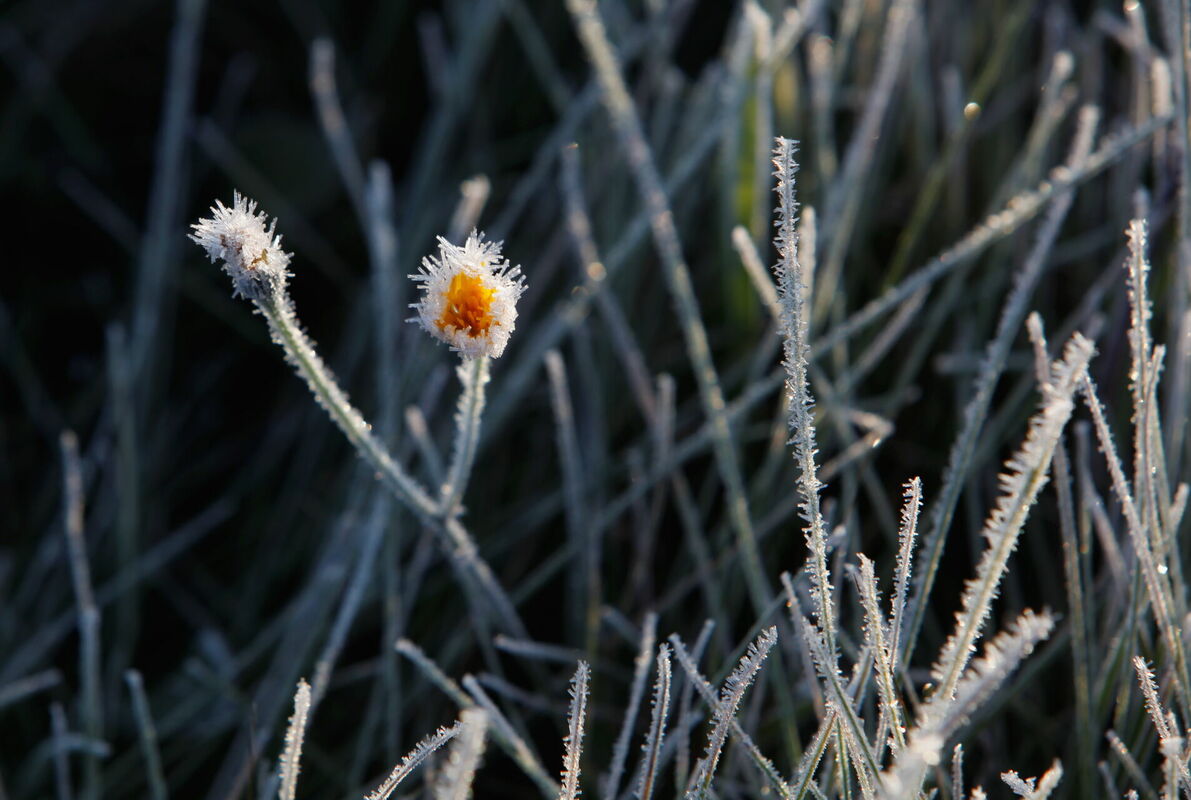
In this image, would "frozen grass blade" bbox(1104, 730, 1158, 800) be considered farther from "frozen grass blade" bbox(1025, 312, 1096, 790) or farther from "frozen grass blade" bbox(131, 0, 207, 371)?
"frozen grass blade" bbox(131, 0, 207, 371)

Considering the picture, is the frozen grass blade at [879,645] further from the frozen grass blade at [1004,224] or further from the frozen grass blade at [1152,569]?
the frozen grass blade at [1004,224]

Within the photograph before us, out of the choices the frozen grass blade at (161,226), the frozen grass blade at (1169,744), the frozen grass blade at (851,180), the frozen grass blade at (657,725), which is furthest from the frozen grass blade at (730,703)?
the frozen grass blade at (161,226)

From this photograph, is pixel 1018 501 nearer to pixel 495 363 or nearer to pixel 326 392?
pixel 326 392

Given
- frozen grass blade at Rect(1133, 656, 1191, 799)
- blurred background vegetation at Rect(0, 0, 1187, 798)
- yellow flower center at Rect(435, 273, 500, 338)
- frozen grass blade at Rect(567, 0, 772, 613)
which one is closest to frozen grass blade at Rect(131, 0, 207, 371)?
blurred background vegetation at Rect(0, 0, 1187, 798)

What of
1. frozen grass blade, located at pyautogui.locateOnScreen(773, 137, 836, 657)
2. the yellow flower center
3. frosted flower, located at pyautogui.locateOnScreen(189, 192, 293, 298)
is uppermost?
frosted flower, located at pyautogui.locateOnScreen(189, 192, 293, 298)

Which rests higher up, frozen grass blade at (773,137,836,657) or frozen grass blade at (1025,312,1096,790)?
frozen grass blade at (773,137,836,657)

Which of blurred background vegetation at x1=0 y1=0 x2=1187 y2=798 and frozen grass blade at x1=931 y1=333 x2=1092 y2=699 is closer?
frozen grass blade at x1=931 y1=333 x2=1092 y2=699
